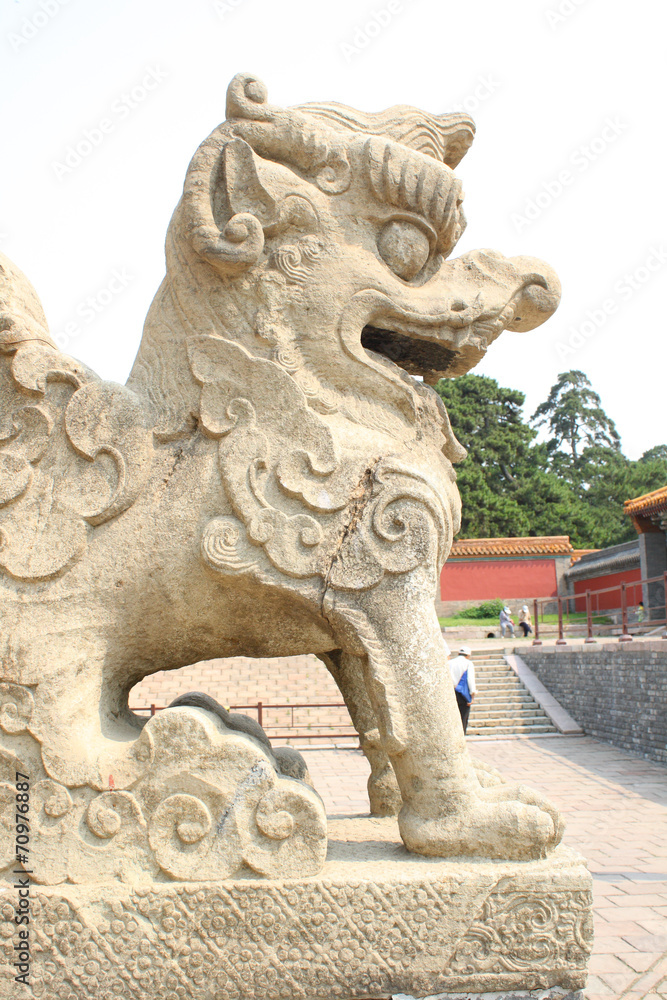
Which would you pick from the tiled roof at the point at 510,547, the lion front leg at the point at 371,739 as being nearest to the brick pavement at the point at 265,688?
the lion front leg at the point at 371,739

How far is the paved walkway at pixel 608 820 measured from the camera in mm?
2867

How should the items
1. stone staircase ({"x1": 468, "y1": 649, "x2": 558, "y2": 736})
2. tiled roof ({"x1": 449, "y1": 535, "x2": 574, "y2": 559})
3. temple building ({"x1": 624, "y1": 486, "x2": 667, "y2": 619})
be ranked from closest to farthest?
stone staircase ({"x1": 468, "y1": 649, "x2": 558, "y2": 736}) → temple building ({"x1": 624, "y1": 486, "x2": 667, "y2": 619}) → tiled roof ({"x1": 449, "y1": 535, "x2": 574, "y2": 559})

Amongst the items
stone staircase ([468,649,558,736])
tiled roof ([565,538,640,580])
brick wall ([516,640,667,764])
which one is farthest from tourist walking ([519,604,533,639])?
brick wall ([516,640,667,764])

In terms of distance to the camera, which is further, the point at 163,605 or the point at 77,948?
the point at 163,605

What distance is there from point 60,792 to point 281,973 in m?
0.72

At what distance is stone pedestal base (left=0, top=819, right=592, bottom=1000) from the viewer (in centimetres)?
187

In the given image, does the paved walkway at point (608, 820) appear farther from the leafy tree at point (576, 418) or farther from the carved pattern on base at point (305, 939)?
the leafy tree at point (576, 418)

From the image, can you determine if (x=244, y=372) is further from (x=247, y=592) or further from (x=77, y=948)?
(x=77, y=948)

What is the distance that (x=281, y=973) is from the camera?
6.15 feet

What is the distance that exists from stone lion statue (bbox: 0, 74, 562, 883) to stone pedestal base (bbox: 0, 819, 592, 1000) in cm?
8

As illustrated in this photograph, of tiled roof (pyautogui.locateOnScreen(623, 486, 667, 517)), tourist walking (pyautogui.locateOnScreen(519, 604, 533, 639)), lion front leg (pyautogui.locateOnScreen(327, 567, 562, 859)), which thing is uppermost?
tiled roof (pyautogui.locateOnScreen(623, 486, 667, 517))

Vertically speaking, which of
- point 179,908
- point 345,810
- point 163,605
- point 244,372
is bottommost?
point 345,810

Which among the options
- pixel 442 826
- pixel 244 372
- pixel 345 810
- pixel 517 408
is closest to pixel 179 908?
pixel 442 826

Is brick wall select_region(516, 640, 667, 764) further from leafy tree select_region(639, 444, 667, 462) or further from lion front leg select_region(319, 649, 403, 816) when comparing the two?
leafy tree select_region(639, 444, 667, 462)
